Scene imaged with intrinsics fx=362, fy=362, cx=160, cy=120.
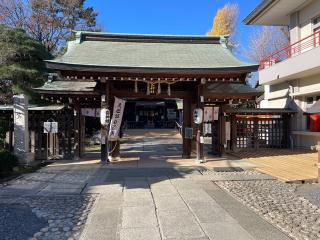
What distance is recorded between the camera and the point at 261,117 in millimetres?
20438

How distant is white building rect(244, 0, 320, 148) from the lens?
1852cm

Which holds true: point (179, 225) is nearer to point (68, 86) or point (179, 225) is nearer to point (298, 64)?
point (68, 86)

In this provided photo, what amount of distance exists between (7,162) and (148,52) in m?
7.61

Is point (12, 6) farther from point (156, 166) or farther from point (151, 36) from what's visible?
point (156, 166)

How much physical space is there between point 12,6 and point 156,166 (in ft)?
81.5

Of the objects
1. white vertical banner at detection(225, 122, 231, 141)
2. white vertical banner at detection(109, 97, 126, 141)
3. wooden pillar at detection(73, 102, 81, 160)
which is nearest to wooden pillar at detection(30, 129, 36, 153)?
wooden pillar at detection(73, 102, 81, 160)

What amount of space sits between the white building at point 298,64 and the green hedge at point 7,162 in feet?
43.8

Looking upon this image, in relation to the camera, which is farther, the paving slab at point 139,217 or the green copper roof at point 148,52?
the green copper roof at point 148,52

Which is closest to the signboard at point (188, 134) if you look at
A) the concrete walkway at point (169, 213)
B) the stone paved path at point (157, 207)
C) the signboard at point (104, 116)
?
the signboard at point (104, 116)

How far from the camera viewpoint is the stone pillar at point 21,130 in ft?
47.3

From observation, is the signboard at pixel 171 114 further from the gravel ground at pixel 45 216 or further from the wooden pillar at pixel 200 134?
the gravel ground at pixel 45 216

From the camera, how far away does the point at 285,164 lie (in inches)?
546

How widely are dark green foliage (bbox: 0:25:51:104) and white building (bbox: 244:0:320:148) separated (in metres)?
14.0

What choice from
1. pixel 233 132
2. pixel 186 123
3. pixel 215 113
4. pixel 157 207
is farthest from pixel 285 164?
pixel 157 207
